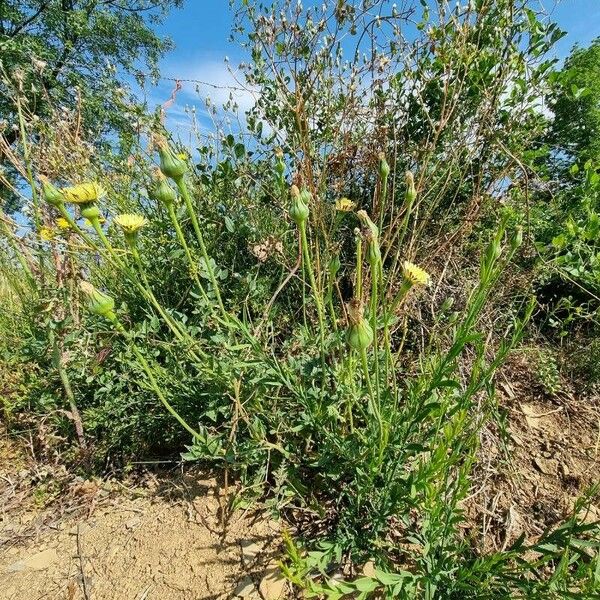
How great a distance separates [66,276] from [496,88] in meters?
2.09

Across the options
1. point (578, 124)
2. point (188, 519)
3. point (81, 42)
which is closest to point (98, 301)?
point (188, 519)

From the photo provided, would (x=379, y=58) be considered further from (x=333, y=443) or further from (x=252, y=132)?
(x=333, y=443)

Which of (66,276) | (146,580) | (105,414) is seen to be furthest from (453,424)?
(66,276)

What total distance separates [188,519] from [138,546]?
17cm

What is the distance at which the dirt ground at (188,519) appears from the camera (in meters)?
1.29

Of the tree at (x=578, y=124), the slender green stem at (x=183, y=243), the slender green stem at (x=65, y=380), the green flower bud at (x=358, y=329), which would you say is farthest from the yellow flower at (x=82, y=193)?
the tree at (x=578, y=124)

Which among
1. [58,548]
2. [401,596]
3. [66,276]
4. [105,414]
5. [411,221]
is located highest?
[411,221]

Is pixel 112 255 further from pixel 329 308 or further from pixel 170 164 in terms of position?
pixel 329 308

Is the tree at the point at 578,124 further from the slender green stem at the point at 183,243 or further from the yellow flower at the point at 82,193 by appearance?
the yellow flower at the point at 82,193

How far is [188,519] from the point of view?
1442mm

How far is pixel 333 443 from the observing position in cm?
125

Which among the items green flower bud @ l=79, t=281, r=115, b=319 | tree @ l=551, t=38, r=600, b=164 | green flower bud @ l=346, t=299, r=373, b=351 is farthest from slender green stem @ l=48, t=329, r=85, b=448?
tree @ l=551, t=38, r=600, b=164

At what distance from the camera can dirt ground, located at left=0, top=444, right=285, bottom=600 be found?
4.16ft

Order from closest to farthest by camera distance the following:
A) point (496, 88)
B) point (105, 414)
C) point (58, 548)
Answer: point (58, 548), point (105, 414), point (496, 88)
